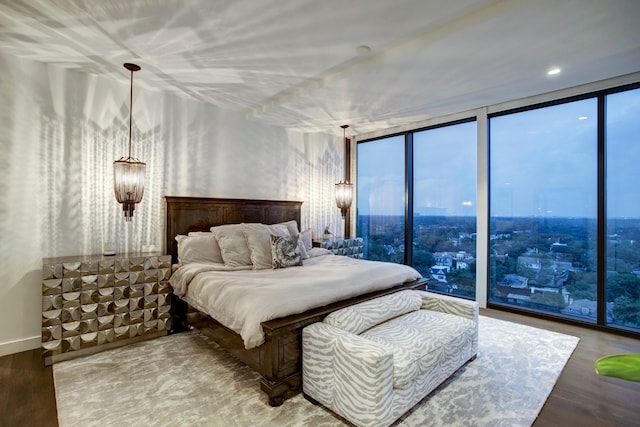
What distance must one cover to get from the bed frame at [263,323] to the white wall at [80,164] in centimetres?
17

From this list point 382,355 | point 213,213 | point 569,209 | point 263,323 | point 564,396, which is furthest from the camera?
point 213,213

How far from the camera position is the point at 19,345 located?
2961 millimetres

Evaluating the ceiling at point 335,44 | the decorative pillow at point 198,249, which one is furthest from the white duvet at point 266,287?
the ceiling at point 335,44

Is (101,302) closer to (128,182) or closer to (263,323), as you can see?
(128,182)

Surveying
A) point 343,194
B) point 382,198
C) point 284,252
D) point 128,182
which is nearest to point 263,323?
point 284,252

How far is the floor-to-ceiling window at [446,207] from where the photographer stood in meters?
4.67

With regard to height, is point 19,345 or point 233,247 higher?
point 233,247

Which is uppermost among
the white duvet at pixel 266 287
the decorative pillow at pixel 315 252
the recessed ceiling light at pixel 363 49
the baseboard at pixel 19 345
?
the recessed ceiling light at pixel 363 49

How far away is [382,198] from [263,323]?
4.01 meters

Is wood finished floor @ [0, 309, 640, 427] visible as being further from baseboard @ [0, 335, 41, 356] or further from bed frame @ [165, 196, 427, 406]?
bed frame @ [165, 196, 427, 406]

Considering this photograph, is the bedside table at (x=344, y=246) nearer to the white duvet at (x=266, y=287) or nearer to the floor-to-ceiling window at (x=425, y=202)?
the floor-to-ceiling window at (x=425, y=202)

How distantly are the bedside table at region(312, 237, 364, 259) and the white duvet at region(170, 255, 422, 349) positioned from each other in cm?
123

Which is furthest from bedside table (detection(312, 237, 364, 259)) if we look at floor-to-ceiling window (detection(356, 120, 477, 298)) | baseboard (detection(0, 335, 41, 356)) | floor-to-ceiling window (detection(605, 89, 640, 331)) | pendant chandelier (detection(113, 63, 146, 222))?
baseboard (detection(0, 335, 41, 356))

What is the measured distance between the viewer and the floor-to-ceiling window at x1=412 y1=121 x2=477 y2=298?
4668 mm
